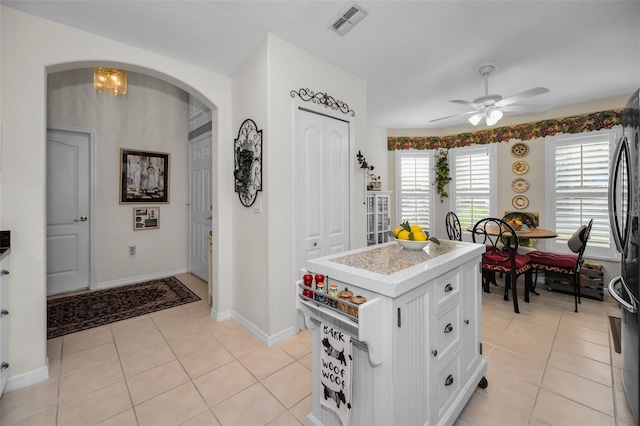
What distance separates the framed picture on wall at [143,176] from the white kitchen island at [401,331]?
12.5 feet

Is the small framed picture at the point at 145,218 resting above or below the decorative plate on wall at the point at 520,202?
below

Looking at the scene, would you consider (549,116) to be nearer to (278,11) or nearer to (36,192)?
(278,11)

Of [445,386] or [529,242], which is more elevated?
[529,242]

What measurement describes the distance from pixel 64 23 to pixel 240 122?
1444 millimetres

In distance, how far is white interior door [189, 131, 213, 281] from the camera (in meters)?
4.02

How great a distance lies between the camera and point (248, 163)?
2590 millimetres

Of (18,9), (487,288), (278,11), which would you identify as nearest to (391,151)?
(487,288)

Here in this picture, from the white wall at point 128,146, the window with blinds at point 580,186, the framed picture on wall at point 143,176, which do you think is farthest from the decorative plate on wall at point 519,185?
the framed picture on wall at point 143,176

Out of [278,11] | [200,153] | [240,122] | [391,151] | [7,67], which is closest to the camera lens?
[7,67]

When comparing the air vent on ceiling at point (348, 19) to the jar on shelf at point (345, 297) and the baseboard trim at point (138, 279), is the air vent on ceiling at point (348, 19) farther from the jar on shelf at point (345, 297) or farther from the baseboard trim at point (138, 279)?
the baseboard trim at point (138, 279)

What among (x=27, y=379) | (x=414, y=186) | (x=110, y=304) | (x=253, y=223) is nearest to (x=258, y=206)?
(x=253, y=223)

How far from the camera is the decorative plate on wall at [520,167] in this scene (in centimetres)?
444

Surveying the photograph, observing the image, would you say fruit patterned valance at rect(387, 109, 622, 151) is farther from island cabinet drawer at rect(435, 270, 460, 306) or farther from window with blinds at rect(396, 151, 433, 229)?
island cabinet drawer at rect(435, 270, 460, 306)

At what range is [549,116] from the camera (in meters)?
4.23
